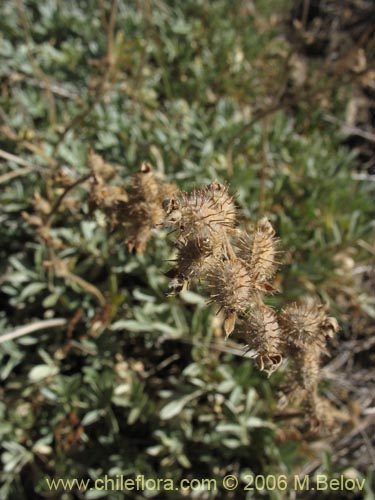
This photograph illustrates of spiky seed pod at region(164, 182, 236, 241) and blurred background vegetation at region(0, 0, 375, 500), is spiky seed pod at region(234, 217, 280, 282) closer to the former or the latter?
spiky seed pod at region(164, 182, 236, 241)

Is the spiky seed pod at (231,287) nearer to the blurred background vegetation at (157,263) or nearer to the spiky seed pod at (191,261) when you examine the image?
the spiky seed pod at (191,261)

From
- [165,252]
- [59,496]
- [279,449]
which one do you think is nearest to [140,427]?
[59,496]

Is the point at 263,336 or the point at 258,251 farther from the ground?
the point at 258,251

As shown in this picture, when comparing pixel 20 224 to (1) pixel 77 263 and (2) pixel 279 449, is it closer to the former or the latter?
(1) pixel 77 263

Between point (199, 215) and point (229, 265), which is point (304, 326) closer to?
point (229, 265)

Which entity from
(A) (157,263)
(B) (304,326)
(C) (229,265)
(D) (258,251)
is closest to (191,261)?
(C) (229,265)

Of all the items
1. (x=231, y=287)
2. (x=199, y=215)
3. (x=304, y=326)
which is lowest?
(x=304, y=326)
